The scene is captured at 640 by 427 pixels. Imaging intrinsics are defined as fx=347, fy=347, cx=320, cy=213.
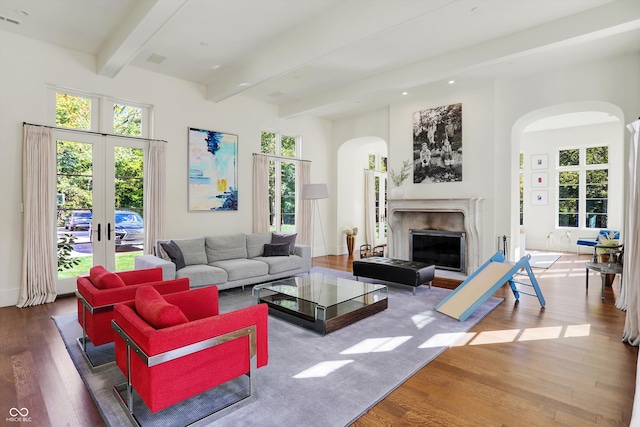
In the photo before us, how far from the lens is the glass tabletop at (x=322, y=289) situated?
4070 mm

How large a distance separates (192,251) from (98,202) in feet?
5.42

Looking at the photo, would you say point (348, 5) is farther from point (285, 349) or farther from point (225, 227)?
point (225, 227)

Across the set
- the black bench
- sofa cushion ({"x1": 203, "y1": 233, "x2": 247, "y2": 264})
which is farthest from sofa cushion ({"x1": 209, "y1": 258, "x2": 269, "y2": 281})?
the black bench

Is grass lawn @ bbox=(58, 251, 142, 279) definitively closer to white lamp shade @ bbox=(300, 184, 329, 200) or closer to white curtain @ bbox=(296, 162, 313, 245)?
white lamp shade @ bbox=(300, 184, 329, 200)

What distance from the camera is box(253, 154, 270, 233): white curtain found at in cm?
742

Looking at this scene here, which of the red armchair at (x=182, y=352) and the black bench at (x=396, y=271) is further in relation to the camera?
the black bench at (x=396, y=271)

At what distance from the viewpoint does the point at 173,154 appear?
6266 millimetres

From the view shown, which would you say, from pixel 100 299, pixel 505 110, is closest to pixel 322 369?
pixel 100 299

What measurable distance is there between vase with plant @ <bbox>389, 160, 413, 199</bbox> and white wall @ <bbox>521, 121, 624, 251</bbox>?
544 cm

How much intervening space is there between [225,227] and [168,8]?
4.21 m

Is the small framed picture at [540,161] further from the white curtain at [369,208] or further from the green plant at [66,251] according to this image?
the green plant at [66,251]

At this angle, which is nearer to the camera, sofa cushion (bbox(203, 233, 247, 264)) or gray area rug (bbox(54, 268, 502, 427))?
gray area rug (bbox(54, 268, 502, 427))

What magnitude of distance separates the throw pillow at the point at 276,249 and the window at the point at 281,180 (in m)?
1.64

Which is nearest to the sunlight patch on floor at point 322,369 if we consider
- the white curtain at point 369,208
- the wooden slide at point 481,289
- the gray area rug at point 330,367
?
the gray area rug at point 330,367
